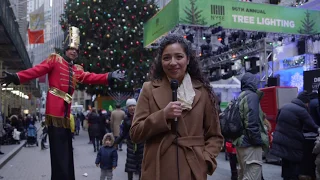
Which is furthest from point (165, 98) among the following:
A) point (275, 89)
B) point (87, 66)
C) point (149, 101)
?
point (87, 66)

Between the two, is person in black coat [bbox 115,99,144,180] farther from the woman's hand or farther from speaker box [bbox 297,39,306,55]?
speaker box [bbox 297,39,306,55]

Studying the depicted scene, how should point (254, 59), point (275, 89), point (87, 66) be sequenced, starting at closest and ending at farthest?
point (275, 89)
point (254, 59)
point (87, 66)

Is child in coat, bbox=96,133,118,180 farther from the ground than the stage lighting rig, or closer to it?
closer to it

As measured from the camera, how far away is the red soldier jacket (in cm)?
504

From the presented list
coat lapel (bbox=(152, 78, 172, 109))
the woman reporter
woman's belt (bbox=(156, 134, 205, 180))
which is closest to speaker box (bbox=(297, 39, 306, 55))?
the woman reporter

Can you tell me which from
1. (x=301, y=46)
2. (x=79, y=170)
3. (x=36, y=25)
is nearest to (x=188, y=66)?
(x=79, y=170)

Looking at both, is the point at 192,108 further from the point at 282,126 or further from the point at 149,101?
the point at 282,126

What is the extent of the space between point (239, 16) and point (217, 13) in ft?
3.30

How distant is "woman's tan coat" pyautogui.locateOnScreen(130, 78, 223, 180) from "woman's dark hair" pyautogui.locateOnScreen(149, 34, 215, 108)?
0.08 meters

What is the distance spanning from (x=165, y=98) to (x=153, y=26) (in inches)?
635

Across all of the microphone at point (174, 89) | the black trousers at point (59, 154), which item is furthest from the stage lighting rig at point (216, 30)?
the microphone at point (174, 89)

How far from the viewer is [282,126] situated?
6441 millimetres

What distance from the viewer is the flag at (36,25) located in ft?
75.1

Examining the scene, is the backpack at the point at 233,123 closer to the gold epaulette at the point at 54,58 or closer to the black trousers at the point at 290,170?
the black trousers at the point at 290,170
